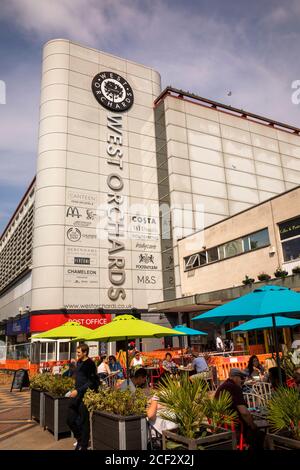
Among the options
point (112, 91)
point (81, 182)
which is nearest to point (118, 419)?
point (81, 182)

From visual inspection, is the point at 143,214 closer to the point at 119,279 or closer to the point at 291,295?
the point at 119,279

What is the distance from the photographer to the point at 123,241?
1277 inches

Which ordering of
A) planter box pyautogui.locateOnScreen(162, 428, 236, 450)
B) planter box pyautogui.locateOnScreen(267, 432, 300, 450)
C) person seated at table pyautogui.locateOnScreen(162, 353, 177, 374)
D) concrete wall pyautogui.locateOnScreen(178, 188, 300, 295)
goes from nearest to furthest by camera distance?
planter box pyautogui.locateOnScreen(267, 432, 300, 450), planter box pyautogui.locateOnScreen(162, 428, 236, 450), person seated at table pyautogui.locateOnScreen(162, 353, 177, 374), concrete wall pyautogui.locateOnScreen(178, 188, 300, 295)

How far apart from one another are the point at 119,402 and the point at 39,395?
4.47 m

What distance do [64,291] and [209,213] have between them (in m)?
14.9

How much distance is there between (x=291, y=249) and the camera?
2198 cm

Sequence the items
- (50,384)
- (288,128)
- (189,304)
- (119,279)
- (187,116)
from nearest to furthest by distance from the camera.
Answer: (50,384) < (189,304) < (119,279) < (187,116) < (288,128)

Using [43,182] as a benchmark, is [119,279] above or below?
below

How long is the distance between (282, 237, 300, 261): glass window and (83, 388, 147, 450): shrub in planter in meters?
17.8

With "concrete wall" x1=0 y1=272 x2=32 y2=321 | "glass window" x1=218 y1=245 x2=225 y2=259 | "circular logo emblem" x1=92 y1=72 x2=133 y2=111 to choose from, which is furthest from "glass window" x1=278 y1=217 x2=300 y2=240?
"concrete wall" x1=0 y1=272 x2=32 y2=321

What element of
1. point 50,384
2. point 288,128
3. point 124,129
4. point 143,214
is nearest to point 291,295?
point 50,384

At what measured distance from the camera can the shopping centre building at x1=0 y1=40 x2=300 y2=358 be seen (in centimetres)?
2875

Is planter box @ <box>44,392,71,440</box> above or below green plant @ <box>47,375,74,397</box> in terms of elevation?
below

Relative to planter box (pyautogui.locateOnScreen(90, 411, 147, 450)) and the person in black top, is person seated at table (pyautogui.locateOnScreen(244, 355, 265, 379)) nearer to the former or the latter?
the person in black top
